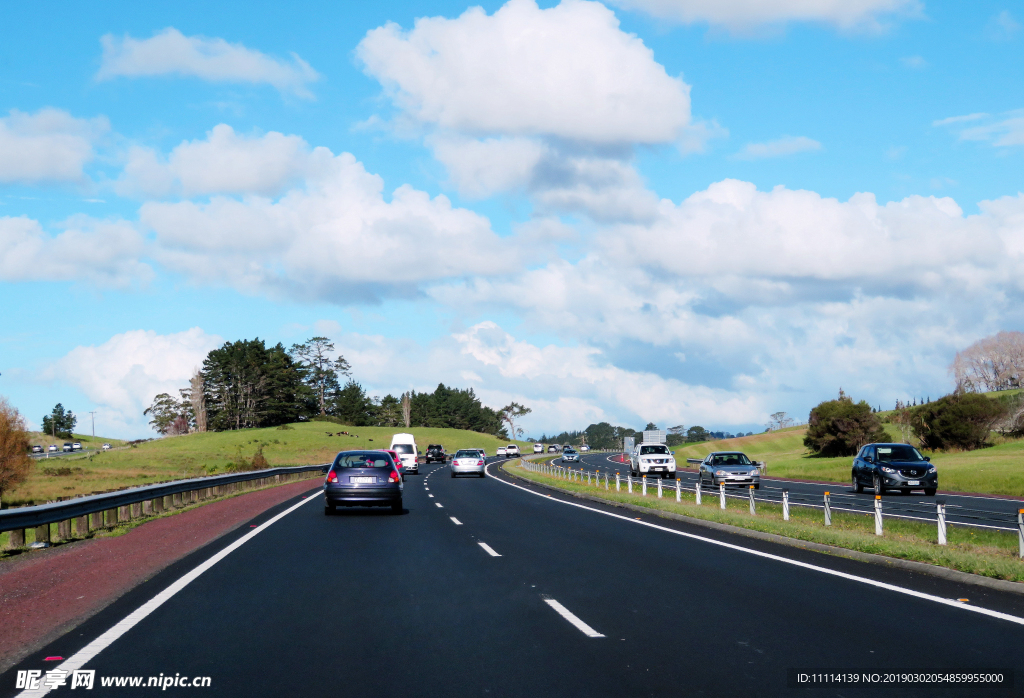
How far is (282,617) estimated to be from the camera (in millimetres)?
8977

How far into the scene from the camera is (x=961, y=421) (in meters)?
61.8

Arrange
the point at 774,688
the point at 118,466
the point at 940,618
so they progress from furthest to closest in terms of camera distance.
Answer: the point at 118,466
the point at 940,618
the point at 774,688

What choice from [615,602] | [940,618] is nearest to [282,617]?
[615,602]

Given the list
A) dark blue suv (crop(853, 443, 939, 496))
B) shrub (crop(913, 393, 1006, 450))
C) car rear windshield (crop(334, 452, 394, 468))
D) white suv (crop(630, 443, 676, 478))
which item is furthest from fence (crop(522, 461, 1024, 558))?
shrub (crop(913, 393, 1006, 450))

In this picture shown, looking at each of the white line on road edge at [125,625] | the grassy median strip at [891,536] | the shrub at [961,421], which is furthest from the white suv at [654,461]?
the white line on road edge at [125,625]

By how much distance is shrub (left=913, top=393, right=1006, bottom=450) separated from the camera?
61688 mm

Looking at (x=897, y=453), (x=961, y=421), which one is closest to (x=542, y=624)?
(x=897, y=453)

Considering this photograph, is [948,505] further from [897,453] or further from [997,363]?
[997,363]

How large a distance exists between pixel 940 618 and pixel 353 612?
227 inches

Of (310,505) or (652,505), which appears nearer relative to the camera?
(652,505)

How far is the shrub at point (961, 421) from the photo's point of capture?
202ft

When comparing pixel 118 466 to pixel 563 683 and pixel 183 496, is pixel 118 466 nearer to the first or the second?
pixel 183 496

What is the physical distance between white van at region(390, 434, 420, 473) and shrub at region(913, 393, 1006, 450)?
118 feet

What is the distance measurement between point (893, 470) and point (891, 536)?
640 inches
